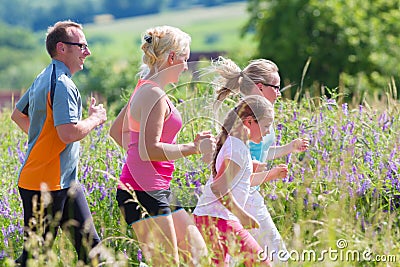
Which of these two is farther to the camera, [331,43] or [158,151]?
[331,43]

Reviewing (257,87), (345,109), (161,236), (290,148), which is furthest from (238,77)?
(161,236)

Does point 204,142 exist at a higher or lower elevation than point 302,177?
higher

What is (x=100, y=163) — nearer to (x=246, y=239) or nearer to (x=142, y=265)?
(x=142, y=265)

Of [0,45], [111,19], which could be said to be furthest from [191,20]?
[0,45]

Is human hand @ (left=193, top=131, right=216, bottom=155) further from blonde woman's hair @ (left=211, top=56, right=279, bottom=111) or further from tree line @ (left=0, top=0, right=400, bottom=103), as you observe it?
tree line @ (left=0, top=0, right=400, bottom=103)

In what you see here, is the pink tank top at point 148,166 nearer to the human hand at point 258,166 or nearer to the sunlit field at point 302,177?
the sunlit field at point 302,177

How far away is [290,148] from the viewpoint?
15.4ft

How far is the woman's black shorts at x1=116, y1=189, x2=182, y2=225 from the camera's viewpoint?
13.3 feet

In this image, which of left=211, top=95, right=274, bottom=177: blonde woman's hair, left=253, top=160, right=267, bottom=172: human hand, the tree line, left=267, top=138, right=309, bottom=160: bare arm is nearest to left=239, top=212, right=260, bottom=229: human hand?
left=211, top=95, right=274, bottom=177: blonde woman's hair

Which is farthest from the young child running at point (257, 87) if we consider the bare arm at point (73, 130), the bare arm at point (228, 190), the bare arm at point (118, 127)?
the bare arm at point (73, 130)

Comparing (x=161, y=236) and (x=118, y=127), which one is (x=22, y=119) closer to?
(x=118, y=127)

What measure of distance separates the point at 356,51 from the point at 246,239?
591 inches

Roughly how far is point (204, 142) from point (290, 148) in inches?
36.1

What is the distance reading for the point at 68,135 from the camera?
4.04 m
